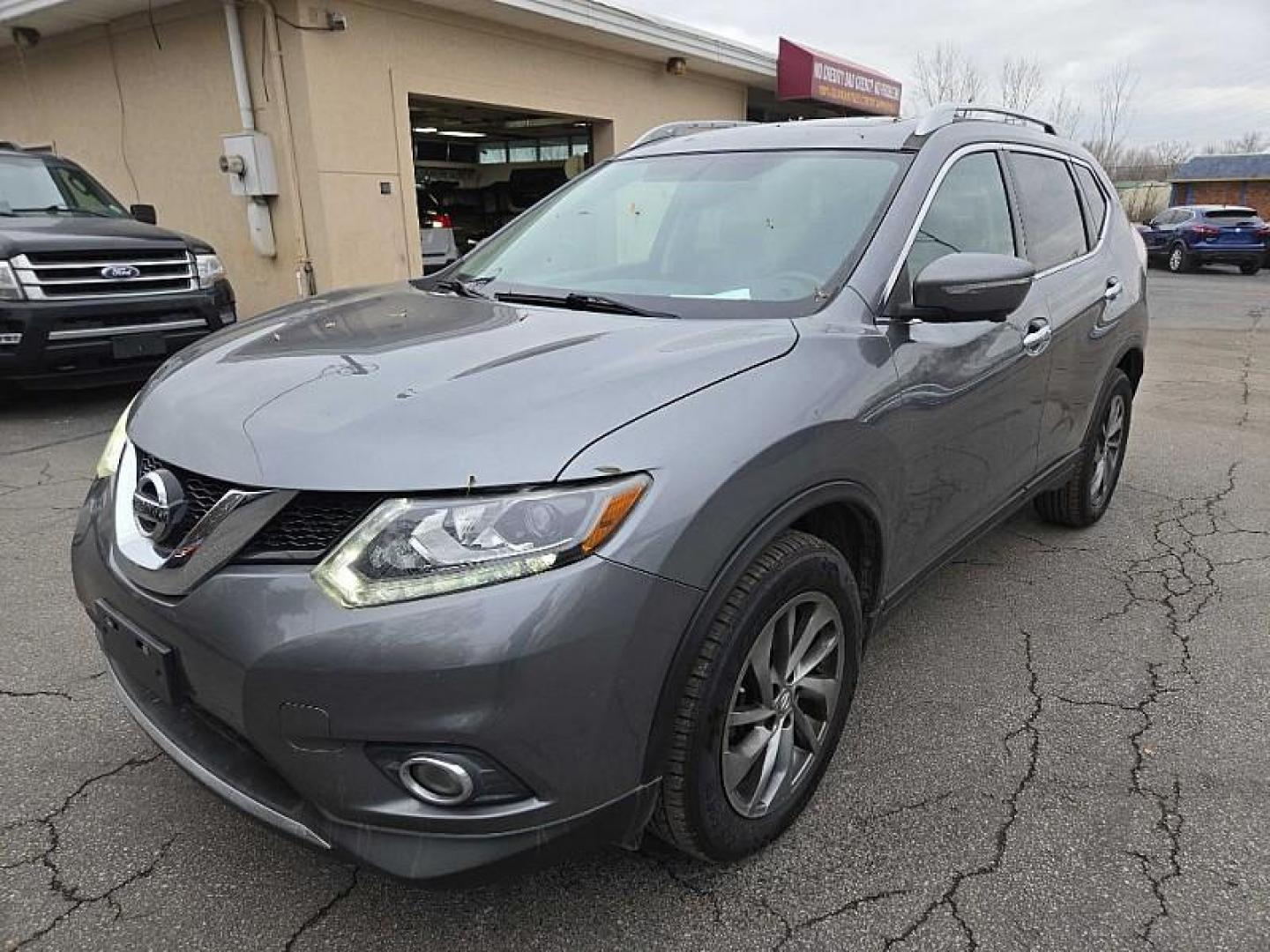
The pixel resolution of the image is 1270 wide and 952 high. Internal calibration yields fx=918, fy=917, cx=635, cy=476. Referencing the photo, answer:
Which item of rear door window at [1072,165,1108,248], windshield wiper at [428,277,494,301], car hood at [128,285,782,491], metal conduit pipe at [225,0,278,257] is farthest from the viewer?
metal conduit pipe at [225,0,278,257]

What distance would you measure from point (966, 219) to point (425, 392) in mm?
2019

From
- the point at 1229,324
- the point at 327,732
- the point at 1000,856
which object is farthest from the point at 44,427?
the point at 1229,324

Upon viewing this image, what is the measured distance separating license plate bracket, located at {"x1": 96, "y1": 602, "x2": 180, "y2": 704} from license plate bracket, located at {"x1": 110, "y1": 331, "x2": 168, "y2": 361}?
496 cm

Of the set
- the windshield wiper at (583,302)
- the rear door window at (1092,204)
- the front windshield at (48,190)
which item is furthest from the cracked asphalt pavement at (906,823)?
the front windshield at (48,190)

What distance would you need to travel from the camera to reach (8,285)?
6.01 m

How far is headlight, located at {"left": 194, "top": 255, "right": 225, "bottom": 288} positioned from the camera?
7.02m

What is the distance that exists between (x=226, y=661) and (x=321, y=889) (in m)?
0.75

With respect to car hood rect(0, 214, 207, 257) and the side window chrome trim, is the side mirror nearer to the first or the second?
the side window chrome trim

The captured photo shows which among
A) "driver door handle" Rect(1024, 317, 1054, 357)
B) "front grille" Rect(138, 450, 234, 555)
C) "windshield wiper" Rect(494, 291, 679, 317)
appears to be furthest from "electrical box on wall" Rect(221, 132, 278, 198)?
"front grille" Rect(138, 450, 234, 555)

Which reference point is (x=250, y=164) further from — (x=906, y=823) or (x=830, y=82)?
(x=830, y=82)

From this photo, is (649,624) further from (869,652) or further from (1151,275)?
(1151,275)

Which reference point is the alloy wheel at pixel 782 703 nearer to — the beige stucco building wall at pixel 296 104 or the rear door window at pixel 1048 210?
the rear door window at pixel 1048 210

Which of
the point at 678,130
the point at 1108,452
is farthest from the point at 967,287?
the point at 1108,452

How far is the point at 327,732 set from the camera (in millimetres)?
1657
